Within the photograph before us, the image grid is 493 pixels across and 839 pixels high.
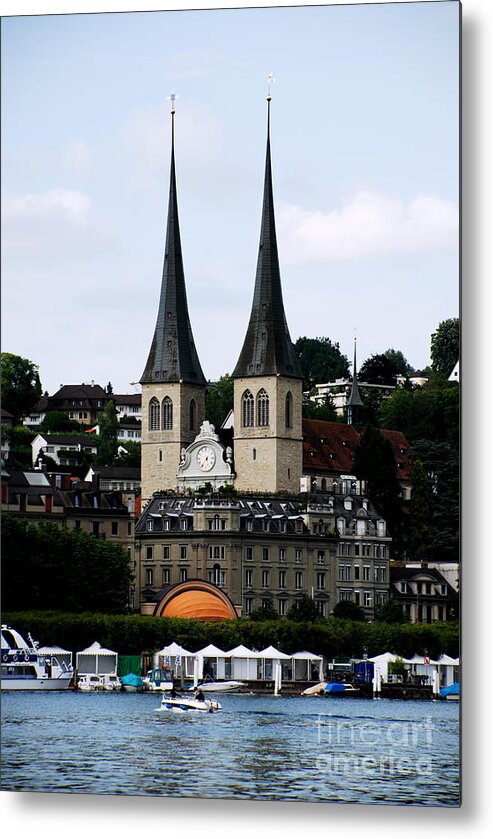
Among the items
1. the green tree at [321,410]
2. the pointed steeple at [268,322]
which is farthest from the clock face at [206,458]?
the pointed steeple at [268,322]

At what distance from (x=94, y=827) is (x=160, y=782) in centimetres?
56

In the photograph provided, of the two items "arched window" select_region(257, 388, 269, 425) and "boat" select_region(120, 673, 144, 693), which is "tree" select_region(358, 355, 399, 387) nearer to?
"boat" select_region(120, 673, 144, 693)

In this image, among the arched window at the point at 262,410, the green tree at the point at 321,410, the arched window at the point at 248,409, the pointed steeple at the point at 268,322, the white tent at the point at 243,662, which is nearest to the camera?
the pointed steeple at the point at 268,322

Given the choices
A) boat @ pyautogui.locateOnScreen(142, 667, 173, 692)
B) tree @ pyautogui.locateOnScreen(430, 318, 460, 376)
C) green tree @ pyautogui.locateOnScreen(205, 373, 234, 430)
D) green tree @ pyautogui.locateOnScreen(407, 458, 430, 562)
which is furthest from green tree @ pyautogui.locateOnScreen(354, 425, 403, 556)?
green tree @ pyautogui.locateOnScreen(205, 373, 234, 430)

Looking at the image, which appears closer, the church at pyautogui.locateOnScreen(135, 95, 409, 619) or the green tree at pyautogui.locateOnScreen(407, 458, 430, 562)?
the green tree at pyautogui.locateOnScreen(407, 458, 430, 562)

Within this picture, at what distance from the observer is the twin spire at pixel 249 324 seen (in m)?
16.3

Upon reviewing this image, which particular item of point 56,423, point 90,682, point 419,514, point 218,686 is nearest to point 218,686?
point 218,686

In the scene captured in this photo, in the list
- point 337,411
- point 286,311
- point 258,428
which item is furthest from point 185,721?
point 258,428

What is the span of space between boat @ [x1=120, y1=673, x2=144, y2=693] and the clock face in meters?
8.16

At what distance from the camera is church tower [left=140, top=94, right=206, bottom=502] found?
17406mm

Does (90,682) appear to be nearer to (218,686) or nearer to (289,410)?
(218,686)

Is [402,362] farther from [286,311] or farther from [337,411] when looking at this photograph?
[337,411]

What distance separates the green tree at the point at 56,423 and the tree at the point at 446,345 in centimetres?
564

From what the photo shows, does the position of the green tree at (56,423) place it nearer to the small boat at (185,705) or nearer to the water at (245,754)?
the small boat at (185,705)
